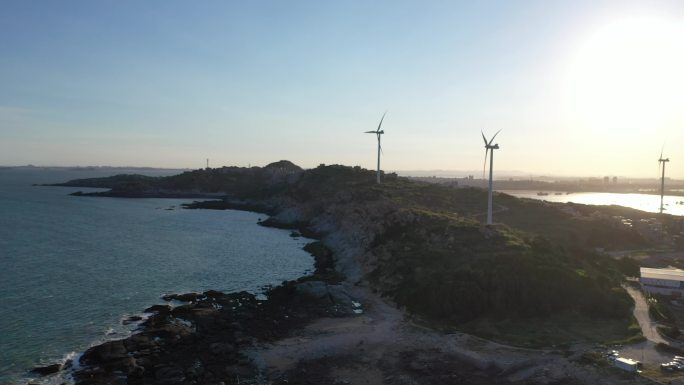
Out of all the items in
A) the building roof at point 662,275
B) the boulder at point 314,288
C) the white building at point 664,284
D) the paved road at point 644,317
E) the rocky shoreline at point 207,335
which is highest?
the building roof at point 662,275

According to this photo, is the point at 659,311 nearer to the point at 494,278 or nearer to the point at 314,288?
the point at 494,278

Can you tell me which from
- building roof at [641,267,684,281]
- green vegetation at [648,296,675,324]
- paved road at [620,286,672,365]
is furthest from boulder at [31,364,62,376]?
building roof at [641,267,684,281]

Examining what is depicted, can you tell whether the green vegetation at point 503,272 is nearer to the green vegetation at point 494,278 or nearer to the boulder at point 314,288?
the green vegetation at point 494,278

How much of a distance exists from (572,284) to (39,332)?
48.1 metres

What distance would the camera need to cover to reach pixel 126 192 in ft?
645

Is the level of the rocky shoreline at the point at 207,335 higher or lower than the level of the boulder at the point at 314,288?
lower

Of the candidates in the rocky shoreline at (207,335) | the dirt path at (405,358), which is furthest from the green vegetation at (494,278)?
the rocky shoreline at (207,335)

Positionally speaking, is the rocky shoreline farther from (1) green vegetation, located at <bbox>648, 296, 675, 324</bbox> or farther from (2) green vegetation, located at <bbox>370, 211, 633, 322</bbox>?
(1) green vegetation, located at <bbox>648, 296, 675, 324</bbox>

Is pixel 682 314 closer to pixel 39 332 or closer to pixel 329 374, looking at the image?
pixel 329 374

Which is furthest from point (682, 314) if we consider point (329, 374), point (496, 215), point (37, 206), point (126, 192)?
point (126, 192)

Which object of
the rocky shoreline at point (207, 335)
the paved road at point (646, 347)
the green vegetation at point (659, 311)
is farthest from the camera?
the green vegetation at point (659, 311)

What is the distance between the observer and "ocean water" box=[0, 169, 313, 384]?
38156 mm

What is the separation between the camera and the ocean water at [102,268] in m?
38.2

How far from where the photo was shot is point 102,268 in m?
61.2
